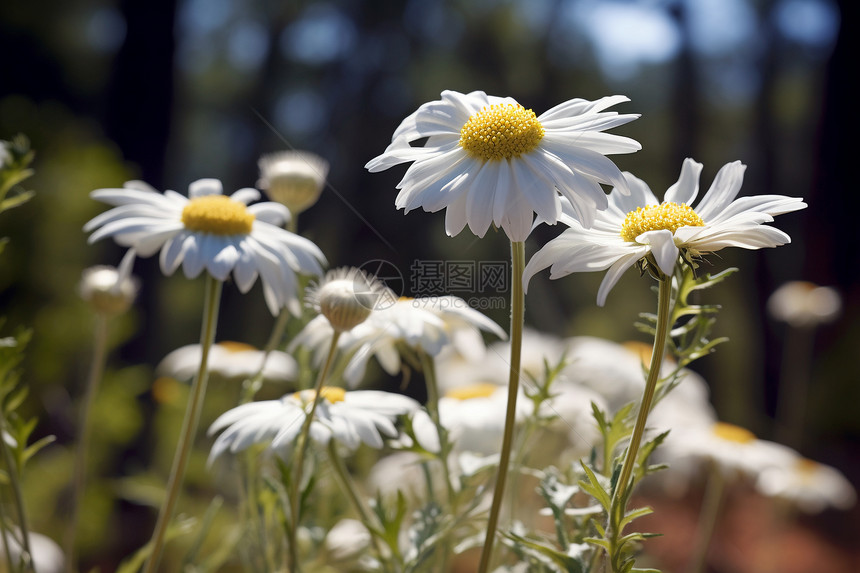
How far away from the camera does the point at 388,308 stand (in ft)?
1.37

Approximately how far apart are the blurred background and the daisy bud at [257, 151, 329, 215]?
0.97 feet

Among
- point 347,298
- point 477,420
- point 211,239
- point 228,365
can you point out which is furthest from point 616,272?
point 228,365

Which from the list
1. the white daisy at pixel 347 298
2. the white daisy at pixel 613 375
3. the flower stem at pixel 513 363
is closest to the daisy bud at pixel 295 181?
the white daisy at pixel 347 298

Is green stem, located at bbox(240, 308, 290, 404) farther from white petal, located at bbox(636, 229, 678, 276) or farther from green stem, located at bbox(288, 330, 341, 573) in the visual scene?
white petal, located at bbox(636, 229, 678, 276)

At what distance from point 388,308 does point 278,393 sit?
0.53 metres

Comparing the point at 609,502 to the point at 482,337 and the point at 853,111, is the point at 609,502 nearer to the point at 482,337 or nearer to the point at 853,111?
the point at 482,337

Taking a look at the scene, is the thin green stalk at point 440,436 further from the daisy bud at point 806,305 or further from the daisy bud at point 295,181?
the daisy bud at point 806,305

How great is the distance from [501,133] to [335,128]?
102 centimetres

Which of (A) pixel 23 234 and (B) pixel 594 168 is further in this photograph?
(A) pixel 23 234

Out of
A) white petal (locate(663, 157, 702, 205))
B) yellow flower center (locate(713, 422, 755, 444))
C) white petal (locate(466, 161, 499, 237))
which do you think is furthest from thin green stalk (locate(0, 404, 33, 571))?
yellow flower center (locate(713, 422, 755, 444))

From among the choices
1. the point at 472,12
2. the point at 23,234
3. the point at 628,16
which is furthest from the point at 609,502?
the point at 472,12

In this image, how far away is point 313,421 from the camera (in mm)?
382

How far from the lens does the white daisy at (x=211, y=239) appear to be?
1.26 ft

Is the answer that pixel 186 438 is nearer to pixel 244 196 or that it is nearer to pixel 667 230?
pixel 244 196
